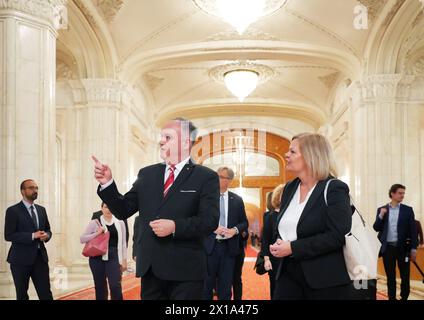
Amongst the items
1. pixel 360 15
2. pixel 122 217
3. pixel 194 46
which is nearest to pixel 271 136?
pixel 194 46

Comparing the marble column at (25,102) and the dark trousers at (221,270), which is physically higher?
the marble column at (25,102)

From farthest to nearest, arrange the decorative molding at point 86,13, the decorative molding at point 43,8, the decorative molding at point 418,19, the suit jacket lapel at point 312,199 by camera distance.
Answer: the decorative molding at point 418,19 → the decorative molding at point 86,13 → the decorative molding at point 43,8 → the suit jacket lapel at point 312,199

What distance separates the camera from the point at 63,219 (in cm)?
1212

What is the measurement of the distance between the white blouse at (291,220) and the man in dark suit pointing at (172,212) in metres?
0.37

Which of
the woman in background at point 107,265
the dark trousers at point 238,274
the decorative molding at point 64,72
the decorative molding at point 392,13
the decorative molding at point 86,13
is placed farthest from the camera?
the decorative molding at point 64,72

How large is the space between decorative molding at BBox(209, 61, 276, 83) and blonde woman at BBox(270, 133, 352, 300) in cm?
1159

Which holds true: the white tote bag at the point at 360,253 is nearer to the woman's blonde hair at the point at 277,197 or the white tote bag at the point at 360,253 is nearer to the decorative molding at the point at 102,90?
the woman's blonde hair at the point at 277,197

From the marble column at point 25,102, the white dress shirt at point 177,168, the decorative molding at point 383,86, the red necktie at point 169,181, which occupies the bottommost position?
the red necktie at point 169,181

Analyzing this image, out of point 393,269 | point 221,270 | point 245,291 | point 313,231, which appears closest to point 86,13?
point 245,291

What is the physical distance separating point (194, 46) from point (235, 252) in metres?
7.05

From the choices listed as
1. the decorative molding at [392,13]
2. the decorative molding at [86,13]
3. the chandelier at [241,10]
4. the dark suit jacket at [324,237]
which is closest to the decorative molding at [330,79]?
the decorative molding at [392,13]

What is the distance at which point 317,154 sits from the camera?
9.50 feet

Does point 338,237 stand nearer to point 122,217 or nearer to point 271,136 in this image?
point 122,217

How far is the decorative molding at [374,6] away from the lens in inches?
373
